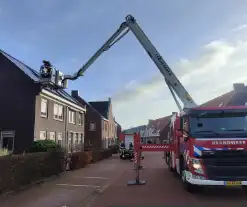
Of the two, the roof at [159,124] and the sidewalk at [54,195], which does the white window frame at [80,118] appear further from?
the roof at [159,124]

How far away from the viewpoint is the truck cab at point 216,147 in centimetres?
939

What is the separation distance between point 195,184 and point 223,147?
148 cm

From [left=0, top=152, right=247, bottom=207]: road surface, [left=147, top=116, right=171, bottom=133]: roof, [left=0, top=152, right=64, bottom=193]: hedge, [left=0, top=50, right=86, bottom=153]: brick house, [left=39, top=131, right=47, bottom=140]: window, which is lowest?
[left=0, top=152, right=247, bottom=207]: road surface

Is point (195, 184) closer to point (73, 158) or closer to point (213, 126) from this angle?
point (213, 126)

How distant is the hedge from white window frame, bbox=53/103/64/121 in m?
11.8

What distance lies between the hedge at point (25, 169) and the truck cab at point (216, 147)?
6.09m

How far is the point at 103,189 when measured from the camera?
1189 centimetres

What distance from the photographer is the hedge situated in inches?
400

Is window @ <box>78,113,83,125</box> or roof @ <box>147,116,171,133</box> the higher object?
roof @ <box>147,116,171,133</box>

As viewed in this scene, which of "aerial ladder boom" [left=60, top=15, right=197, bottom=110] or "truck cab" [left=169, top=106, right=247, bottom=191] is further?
"aerial ladder boom" [left=60, top=15, right=197, bottom=110]

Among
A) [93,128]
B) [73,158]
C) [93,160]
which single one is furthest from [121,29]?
[93,128]

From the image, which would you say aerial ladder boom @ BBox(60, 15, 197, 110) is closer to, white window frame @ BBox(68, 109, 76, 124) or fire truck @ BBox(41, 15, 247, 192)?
fire truck @ BBox(41, 15, 247, 192)

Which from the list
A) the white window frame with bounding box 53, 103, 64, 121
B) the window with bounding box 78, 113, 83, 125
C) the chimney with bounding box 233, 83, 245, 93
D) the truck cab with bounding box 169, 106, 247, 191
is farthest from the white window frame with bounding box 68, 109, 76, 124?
the truck cab with bounding box 169, 106, 247, 191

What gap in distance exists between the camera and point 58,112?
28.3m
